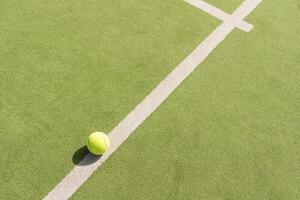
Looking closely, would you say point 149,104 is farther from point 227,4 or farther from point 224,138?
point 227,4

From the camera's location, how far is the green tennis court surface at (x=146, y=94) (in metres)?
5.18

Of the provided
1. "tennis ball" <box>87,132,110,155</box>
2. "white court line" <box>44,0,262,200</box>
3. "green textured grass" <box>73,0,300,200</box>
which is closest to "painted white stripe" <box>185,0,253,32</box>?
"white court line" <box>44,0,262,200</box>

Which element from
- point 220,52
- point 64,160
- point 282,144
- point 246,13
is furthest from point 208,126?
point 246,13

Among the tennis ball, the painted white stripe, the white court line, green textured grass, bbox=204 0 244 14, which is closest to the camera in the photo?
the white court line

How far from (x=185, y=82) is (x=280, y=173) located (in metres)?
1.91

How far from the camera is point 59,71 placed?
239 inches

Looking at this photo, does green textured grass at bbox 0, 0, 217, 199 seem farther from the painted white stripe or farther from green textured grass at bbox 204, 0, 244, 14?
green textured grass at bbox 204, 0, 244, 14

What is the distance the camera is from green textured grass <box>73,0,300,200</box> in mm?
5172

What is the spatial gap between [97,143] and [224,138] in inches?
71.2

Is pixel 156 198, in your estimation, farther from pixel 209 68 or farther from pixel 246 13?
pixel 246 13

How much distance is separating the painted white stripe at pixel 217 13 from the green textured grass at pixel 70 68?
0.17m

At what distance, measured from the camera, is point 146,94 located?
6012 mm

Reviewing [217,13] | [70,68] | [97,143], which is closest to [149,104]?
[97,143]

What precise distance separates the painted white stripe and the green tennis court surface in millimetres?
113
